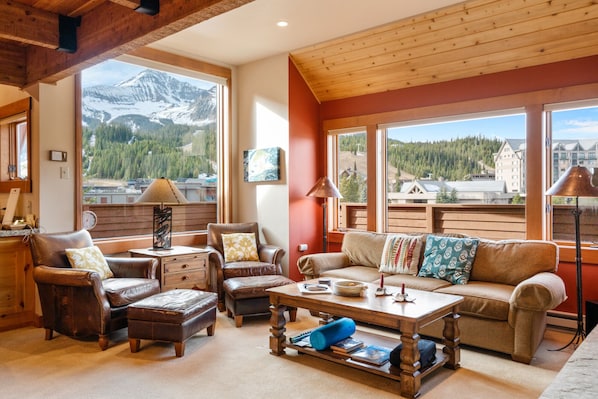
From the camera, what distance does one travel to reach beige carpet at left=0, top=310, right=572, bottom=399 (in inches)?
108

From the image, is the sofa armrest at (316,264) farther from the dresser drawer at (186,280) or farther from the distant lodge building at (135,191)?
the distant lodge building at (135,191)

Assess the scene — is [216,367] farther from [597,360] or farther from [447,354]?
[597,360]

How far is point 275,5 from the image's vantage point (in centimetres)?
402

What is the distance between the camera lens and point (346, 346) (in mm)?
3148

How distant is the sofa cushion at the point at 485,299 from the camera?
331 centimetres

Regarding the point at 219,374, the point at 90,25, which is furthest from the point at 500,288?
the point at 90,25

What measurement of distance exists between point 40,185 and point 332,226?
3370 mm

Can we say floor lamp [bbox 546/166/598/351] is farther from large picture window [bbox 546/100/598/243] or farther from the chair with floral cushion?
the chair with floral cushion

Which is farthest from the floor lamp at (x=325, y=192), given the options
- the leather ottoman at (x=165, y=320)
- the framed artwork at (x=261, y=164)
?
the leather ottoman at (x=165, y=320)

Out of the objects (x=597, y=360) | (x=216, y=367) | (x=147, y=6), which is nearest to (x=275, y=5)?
(x=147, y=6)

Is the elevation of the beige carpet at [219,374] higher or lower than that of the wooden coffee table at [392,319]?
lower

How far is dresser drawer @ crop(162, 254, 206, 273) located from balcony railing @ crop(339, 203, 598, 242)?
208cm

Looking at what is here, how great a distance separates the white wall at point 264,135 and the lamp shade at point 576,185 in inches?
114

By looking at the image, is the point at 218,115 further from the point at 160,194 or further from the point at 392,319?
the point at 392,319
